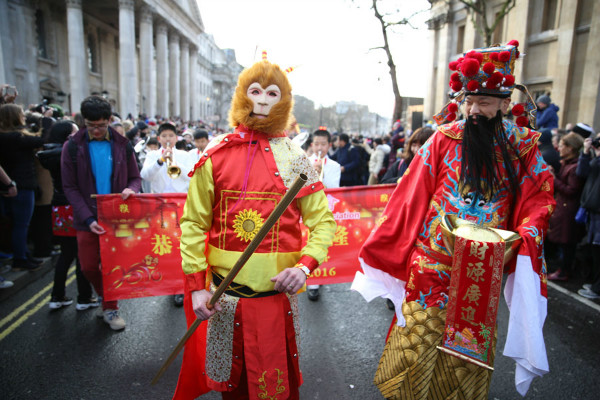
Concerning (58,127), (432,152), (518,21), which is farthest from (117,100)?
(432,152)

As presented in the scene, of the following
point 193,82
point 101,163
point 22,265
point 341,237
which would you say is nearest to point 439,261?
point 341,237

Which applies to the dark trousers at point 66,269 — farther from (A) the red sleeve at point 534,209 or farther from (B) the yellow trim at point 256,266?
(A) the red sleeve at point 534,209

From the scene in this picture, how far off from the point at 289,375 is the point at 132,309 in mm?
3108

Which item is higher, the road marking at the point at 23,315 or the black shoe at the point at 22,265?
the black shoe at the point at 22,265

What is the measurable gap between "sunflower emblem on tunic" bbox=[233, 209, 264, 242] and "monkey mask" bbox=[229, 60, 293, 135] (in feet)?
1.58

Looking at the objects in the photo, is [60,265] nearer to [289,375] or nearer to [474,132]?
[289,375]

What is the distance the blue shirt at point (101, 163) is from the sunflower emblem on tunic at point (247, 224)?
7.99 feet

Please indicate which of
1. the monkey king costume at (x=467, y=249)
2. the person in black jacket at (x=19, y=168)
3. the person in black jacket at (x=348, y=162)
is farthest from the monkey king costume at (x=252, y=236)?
the person in black jacket at (x=348, y=162)

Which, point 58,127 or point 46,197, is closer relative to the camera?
point 58,127

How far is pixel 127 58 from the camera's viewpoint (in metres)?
27.0

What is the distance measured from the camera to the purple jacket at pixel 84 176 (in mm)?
3654

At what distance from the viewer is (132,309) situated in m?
4.54

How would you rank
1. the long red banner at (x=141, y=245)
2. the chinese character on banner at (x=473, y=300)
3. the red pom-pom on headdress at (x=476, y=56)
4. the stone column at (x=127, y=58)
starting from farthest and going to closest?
1. the stone column at (x=127, y=58)
2. the long red banner at (x=141, y=245)
3. the red pom-pom on headdress at (x=476, y=56)
4. the chinese character on banner at (x=473, y=300)

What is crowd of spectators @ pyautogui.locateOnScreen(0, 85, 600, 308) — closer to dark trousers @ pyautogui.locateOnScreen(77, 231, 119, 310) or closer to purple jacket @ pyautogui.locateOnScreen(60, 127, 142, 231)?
dark trousers @ pyautogui.locateOnScreen(77, 231, 119, 310)
